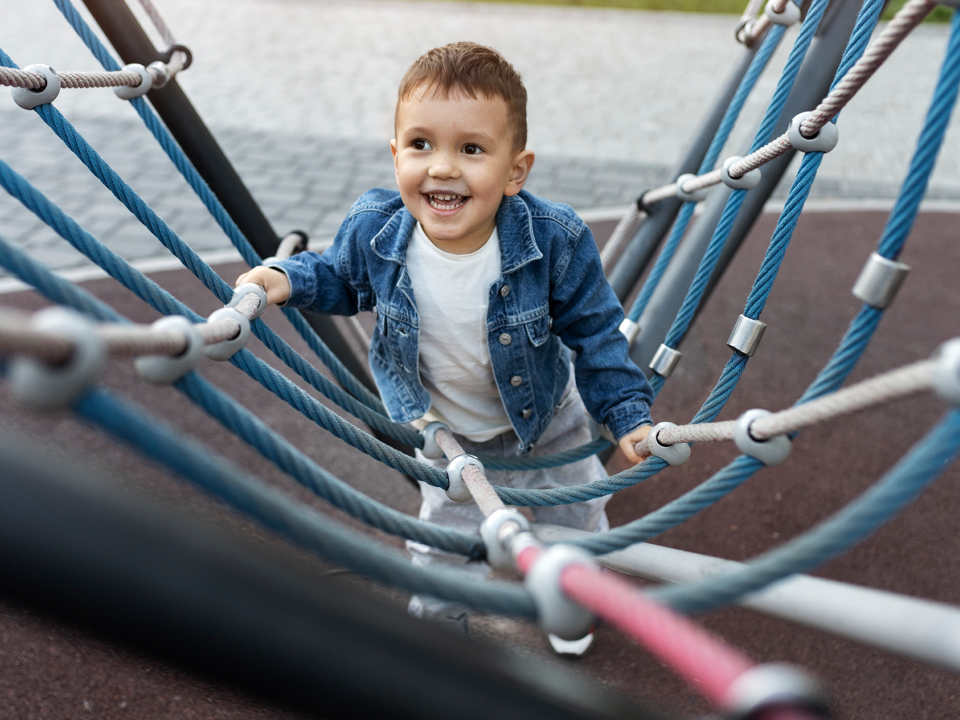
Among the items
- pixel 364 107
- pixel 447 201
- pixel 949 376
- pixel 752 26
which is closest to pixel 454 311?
pixel 447 201

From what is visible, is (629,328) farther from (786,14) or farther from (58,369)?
(58,369)

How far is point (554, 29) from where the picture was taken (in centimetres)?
580

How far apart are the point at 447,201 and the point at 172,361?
20.5 inches

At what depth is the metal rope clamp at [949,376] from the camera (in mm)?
512

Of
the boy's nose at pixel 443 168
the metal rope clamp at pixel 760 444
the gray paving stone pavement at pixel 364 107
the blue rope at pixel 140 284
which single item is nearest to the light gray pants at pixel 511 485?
the blue rope at pixel 140 284

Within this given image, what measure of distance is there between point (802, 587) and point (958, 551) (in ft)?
4.48

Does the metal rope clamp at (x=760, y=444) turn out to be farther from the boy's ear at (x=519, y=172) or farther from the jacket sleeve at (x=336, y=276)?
the jacket sleeve at (x=336, y=276)

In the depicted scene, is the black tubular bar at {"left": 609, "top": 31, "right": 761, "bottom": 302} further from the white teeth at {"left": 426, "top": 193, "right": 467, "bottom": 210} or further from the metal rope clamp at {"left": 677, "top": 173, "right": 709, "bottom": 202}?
the white teeth at {"left": 426, "top": 193, "right": 467, "bottom": 210}


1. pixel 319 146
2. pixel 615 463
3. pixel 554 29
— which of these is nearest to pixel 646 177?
pixel 319 146

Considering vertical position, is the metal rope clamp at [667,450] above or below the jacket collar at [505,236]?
below

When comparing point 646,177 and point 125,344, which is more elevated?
point 125,344

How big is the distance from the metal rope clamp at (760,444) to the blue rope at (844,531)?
0.17 meters

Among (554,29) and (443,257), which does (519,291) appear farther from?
(554,29)

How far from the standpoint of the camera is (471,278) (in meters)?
1.13
